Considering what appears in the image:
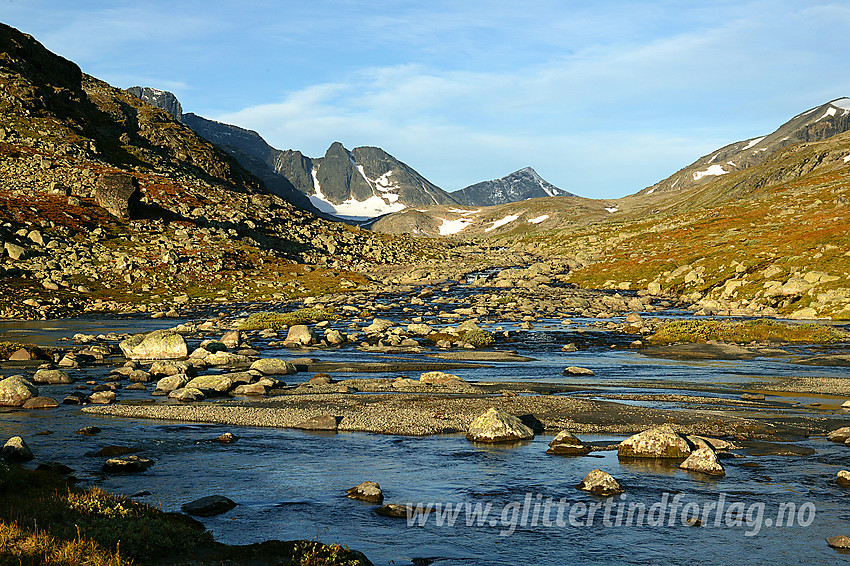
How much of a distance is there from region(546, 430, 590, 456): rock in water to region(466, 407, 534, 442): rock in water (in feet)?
4.81

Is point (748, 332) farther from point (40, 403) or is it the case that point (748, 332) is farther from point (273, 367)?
point (40, 403)

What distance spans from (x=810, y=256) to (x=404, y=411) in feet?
241

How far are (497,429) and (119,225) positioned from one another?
8945 centimetres

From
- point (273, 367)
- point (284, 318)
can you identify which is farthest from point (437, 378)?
point (284, 318)

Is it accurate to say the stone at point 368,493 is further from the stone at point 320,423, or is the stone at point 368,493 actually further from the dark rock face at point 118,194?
the dark rock face at point 118,194

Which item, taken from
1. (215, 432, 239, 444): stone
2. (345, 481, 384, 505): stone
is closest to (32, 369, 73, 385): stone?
(215, 432, 239, 444): stone

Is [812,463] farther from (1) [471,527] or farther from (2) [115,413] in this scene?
(2) [115,413]

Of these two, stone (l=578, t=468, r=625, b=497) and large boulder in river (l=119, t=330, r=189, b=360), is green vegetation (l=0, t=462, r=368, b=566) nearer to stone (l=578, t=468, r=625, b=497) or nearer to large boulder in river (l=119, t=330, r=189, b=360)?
stone (l=578, t=468, r=625, b=497)

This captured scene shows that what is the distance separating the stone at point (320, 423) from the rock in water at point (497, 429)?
6.05 metres

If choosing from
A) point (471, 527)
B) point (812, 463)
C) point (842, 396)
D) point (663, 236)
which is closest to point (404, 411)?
point (471, 527)

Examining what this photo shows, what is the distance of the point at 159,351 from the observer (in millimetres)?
45000

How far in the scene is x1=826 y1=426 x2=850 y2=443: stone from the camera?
24328 millimetres

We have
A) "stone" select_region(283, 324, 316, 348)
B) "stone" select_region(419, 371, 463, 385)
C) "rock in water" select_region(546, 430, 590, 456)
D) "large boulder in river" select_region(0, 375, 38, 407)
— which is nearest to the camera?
"rock in water" select_region(546, 430, 590, 456)

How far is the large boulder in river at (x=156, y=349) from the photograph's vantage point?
4491cm
